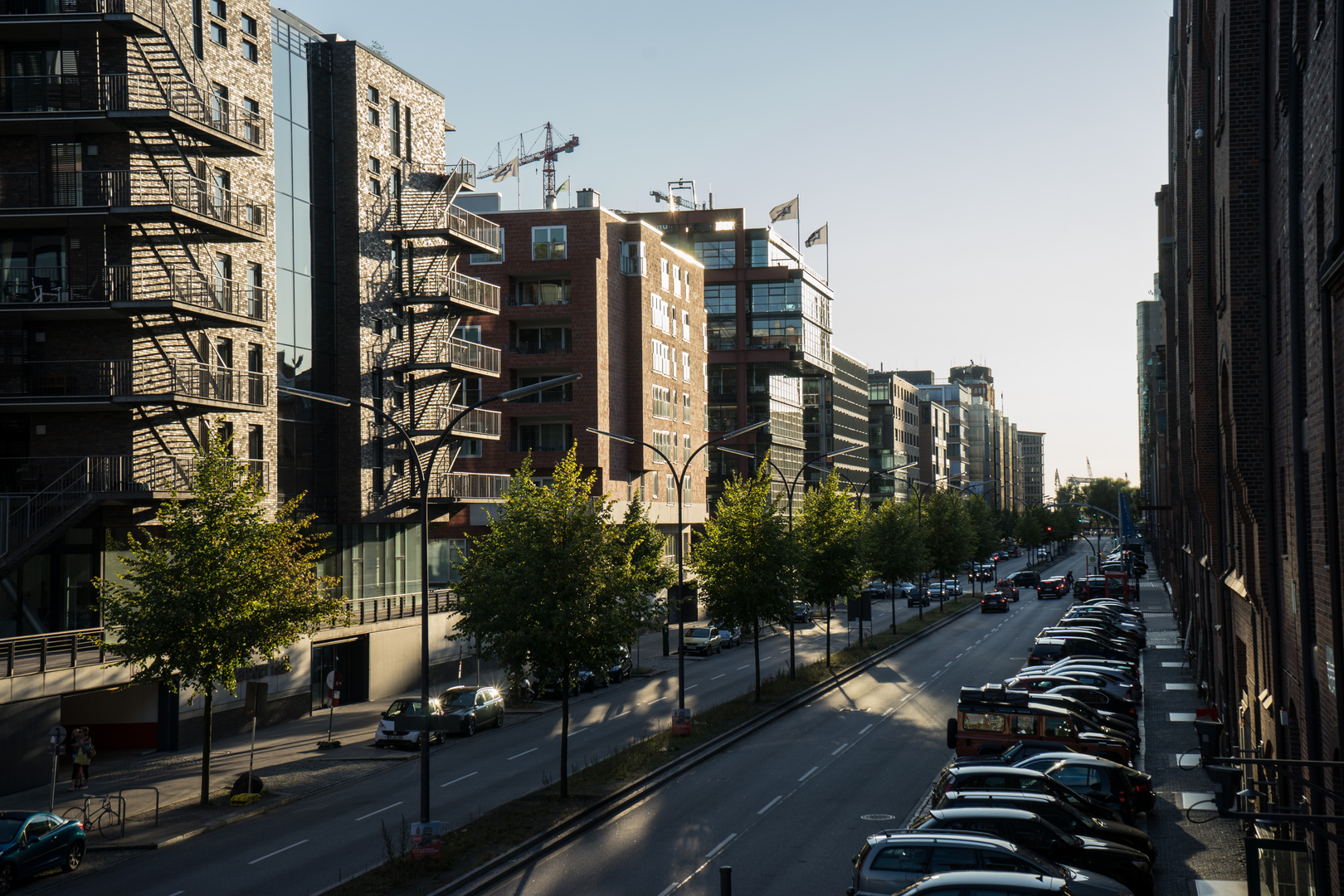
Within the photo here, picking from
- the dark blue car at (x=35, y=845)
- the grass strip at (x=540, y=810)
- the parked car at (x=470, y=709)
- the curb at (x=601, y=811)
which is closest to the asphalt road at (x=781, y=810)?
the curb at (x=601, y=811)

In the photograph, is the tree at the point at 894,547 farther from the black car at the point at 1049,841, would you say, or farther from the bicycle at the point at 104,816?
the black car at the point at 1049,841

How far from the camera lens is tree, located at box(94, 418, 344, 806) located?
88.0 ft

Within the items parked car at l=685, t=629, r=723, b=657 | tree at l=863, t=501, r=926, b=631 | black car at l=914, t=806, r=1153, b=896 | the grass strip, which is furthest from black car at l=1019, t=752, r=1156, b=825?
tree at l=863, t=501, r=926, b=631

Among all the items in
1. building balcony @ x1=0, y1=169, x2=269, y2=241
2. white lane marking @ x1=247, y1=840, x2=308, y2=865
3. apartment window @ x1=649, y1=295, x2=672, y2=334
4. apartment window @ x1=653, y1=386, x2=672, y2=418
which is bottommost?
white lane marking @ x1=247, y1=840, x2=308, y2=865

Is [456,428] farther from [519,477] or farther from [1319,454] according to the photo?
[1319,454]

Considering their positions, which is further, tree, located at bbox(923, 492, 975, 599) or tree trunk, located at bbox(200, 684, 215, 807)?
tree, located at bbox(923, 492, 975, 599)

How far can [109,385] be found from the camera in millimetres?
34188

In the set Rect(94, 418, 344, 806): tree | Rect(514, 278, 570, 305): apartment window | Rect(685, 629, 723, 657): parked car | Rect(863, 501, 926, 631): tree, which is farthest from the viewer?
Rect(863, 501, 926, 631): tree

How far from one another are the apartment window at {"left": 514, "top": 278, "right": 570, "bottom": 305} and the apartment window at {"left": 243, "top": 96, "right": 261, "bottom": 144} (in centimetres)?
2577

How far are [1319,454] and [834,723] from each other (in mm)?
23651

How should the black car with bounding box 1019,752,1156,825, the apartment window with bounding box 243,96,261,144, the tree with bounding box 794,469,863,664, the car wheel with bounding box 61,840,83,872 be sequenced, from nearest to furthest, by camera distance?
the car wheel with bounding box 61,840,83,872, the black car with bounding box 1019,752,1156,825, the apartment window with bounding box 243,96,261,144, the tree with bounding box 794,469,863,664

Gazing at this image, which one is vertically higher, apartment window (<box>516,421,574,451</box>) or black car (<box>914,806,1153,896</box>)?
apartment window (<box>516,421,574,451</box>)

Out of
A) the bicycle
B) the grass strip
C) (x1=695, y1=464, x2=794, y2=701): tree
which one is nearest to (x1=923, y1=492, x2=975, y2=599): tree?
(x1=695, y1=464, x2=794, y2=701): tree

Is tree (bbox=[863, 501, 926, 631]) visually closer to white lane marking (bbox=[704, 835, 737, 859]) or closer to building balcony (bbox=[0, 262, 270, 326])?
building balcony (bbox=[0, 262, 270, 326])
